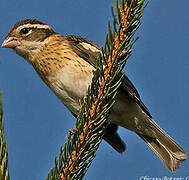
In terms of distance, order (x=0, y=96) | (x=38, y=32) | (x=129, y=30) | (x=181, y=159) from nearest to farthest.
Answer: (x=0, y=96) < (x=129, y=30) < (x=181, y=159) < (x=38, y=32)

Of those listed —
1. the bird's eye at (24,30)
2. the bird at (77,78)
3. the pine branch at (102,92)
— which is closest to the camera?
the pine branch at (102,92)

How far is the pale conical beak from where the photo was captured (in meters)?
4.36

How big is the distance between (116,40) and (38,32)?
105 inches

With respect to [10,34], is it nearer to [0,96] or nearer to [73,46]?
[73,46]

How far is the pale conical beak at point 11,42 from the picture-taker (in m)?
4.36

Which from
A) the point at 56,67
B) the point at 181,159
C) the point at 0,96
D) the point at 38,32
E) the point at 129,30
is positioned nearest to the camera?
the point at 0,96

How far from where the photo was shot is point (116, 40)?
234cm

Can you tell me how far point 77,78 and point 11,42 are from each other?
105cm

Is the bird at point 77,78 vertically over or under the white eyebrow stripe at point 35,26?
under

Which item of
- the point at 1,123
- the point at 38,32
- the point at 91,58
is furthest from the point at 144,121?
the point at 1,123

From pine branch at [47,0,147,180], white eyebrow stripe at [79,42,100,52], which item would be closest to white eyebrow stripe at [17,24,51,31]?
white eyebrow stripe at [79,42,100,52]

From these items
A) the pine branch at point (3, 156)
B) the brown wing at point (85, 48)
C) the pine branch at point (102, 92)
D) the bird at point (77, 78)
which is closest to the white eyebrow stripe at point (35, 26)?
the bird at point (77, 78)

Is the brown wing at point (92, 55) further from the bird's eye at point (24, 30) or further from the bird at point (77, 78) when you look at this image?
the bird's eye at point (24, 30)

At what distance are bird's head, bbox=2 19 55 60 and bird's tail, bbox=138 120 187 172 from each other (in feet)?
6.06
